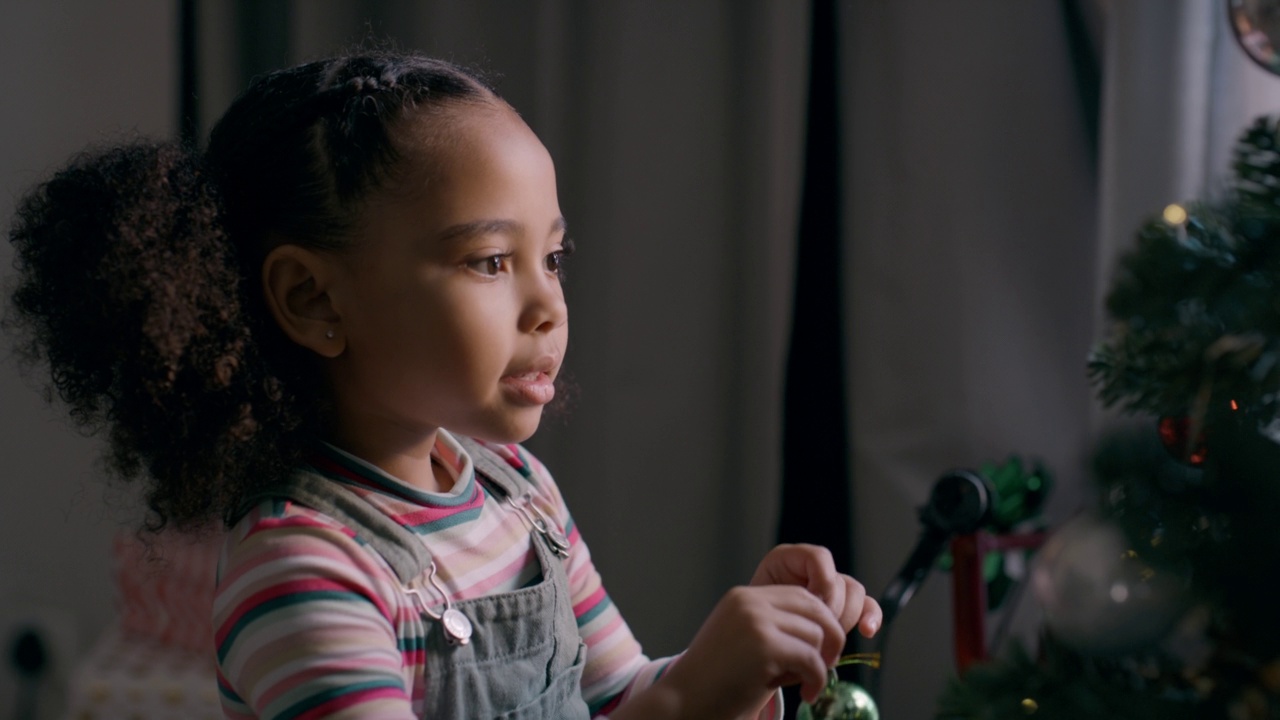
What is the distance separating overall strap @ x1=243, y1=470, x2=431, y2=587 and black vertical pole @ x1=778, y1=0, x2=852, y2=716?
1.05 metres

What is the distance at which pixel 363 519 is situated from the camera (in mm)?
729

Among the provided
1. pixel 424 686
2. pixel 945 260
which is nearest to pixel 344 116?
pixel 424 686

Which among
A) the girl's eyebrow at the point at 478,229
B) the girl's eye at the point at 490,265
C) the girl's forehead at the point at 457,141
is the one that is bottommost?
the girl's eye at the point at 490,265

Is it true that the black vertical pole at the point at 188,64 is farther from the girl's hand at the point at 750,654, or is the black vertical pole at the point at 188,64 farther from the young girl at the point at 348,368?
the girl's hand at the point at 750,654

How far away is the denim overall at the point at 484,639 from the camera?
0.73 m

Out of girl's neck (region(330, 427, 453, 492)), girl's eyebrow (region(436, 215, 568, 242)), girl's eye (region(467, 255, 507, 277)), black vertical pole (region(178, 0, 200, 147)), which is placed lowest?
girl's neck (region(330, 427, 453, 492))

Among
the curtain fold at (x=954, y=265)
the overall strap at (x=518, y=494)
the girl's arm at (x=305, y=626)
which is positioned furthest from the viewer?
the curtain fold at (x=954, y=265)

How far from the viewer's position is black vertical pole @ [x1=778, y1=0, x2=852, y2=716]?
169cm

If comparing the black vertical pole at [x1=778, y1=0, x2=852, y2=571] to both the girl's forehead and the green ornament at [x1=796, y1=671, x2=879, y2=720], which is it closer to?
the green ornament at [x1=796, y1=671, x2=879, y2=720]

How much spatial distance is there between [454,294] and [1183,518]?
17.8 inches

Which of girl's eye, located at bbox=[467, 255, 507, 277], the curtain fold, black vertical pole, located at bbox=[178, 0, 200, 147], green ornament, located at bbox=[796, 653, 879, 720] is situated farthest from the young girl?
black vertical pole, located at bbox=[178, 0, 200, 147]

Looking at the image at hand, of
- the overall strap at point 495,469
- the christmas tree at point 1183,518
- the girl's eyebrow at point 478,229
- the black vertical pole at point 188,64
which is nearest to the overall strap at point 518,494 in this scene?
the overall strap at point 495,469

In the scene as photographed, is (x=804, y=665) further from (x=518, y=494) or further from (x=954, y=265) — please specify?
(x=954, y=265)

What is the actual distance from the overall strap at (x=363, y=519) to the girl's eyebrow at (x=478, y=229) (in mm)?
186
